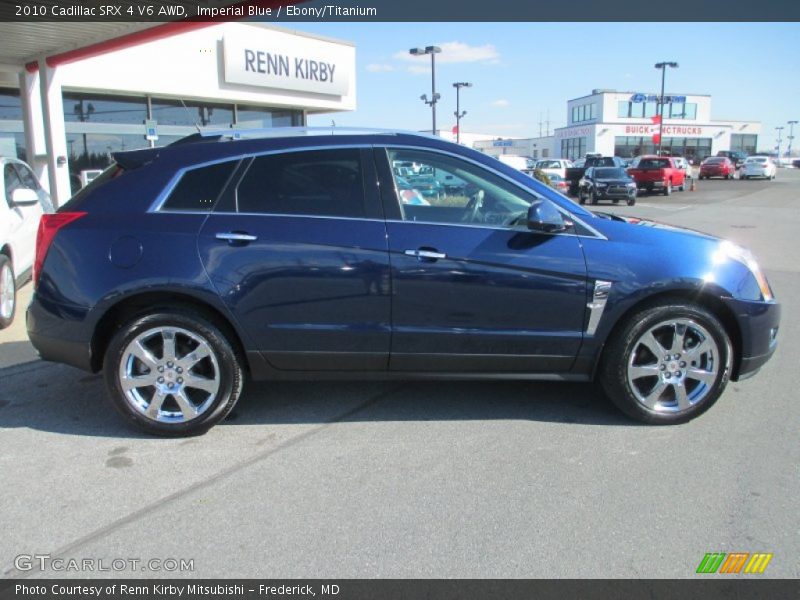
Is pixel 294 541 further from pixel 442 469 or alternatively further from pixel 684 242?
pixel 684 242

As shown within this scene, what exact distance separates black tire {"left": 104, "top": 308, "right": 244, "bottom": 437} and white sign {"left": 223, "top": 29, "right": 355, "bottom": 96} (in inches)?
619

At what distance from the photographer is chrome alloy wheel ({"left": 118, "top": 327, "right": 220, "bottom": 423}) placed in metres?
3.98

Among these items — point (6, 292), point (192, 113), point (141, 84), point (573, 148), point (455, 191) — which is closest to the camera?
point (455, 191)

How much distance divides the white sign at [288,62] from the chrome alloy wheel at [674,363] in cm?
1651

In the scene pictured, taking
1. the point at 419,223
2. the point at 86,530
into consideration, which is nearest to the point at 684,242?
the point at 419,223

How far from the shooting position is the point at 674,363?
13.6ft

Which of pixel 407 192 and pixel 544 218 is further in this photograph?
pixel 407 192

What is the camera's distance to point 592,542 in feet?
9.62

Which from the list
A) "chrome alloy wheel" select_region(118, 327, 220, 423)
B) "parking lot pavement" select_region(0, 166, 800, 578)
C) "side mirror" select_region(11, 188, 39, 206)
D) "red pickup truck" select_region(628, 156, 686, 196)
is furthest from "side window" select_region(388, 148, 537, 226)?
"red pickup truck" select_region(628, 156, 686, 196)

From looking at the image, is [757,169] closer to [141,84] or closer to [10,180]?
[141,84]

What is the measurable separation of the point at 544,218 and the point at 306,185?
1.44 metres

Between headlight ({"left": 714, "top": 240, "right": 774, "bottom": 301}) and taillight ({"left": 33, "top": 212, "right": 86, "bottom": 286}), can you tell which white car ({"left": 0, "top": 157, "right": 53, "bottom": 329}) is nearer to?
taillight ({"left": 33, "top": 212, "right": 86, "bottom": 286})

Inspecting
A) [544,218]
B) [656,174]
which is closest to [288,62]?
[544,218]

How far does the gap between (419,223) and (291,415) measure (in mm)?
1543
